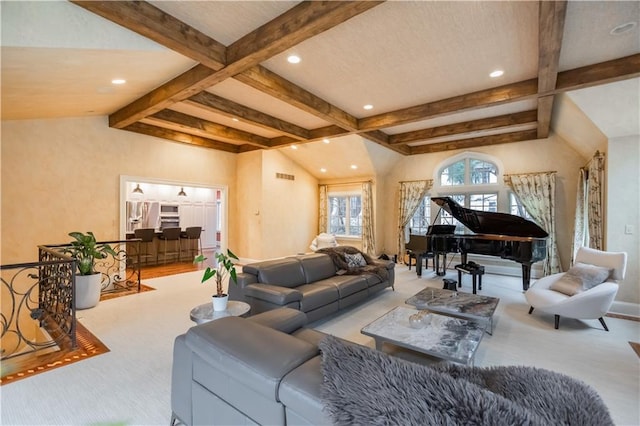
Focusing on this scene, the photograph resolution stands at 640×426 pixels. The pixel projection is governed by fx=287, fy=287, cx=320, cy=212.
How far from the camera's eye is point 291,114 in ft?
19.2

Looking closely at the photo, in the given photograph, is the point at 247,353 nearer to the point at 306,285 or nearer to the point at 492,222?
the point at 306,285

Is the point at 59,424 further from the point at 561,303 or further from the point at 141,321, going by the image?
the point at 561,303

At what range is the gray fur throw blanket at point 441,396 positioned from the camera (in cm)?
85

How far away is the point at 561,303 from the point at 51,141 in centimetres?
828

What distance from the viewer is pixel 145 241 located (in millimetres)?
7930

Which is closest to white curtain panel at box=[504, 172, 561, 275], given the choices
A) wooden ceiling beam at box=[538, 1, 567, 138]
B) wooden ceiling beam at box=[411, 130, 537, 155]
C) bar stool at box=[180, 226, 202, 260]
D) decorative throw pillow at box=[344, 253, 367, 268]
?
wooden ceiling beam at box=[411, 130, 537, 155]

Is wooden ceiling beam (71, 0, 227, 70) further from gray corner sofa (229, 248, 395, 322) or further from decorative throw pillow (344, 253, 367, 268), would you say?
decorative throw pillow (344, 253, 367, 268)

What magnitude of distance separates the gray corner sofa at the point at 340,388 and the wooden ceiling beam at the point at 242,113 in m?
4.16

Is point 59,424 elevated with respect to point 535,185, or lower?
lower

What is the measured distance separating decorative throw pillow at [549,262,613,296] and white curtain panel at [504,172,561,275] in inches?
103


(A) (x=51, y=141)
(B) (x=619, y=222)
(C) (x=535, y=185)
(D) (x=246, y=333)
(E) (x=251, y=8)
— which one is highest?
(E) (x=251, y=8)

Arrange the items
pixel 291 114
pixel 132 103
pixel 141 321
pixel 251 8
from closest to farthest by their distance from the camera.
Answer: pixel 251 8 → pixel 141 321 → pixel 132 103 → pixel 291 114

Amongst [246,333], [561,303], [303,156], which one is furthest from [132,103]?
[561,303]

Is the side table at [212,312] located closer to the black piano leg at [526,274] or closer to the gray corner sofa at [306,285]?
the gray corner sofa at [306,285]
